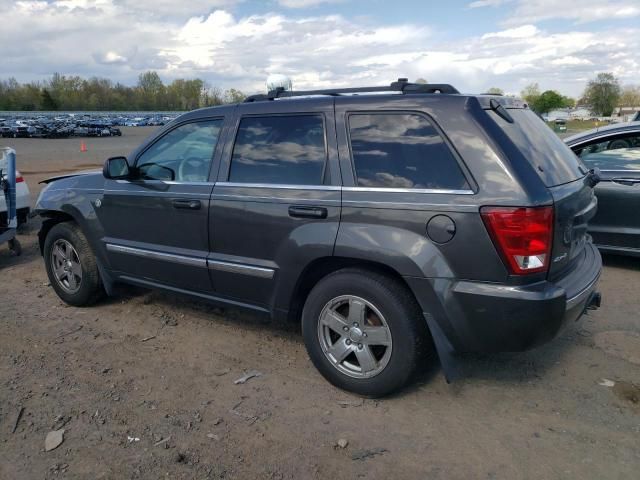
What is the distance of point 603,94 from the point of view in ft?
203

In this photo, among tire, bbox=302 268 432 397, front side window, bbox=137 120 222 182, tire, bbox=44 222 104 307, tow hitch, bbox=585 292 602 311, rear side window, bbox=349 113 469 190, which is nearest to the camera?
rear side window, bbox=349 113 469 190

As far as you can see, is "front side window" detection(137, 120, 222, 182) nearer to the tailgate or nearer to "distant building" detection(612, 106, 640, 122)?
the tailgate

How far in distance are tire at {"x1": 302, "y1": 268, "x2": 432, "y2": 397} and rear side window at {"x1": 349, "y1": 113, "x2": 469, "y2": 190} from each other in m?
0.59

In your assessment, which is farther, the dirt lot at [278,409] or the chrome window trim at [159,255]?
the chrome window trim at [159,255]

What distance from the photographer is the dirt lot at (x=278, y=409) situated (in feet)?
9.34

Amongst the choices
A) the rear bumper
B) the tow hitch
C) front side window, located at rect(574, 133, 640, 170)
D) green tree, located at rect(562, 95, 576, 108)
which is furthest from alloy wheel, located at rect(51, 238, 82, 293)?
green tree, located at rect(562, 95, 576, 108)

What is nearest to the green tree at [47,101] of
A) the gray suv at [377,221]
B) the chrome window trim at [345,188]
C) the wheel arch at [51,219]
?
the wheel arch at [51,219]

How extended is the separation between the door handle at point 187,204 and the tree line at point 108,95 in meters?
115

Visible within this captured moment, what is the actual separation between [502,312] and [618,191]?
11.9 feet

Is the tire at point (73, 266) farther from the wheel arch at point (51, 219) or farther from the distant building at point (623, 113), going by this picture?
the distant building at point (623, 113)

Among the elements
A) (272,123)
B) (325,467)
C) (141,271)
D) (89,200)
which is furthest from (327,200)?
(89,200)

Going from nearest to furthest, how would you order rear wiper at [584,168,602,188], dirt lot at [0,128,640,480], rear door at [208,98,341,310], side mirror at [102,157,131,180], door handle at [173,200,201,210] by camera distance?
dirt lot at [0,128,640,480] → rear door at [208,98,341,310] → rear wiper at [584,168,602,188] → door handle at [173,200,201,210] → side mirror at [102,157,131,180]

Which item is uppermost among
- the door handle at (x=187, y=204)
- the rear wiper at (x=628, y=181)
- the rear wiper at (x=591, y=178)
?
the rear wiper at (x=591, y=178)

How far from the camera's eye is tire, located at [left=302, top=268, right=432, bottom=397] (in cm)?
322
